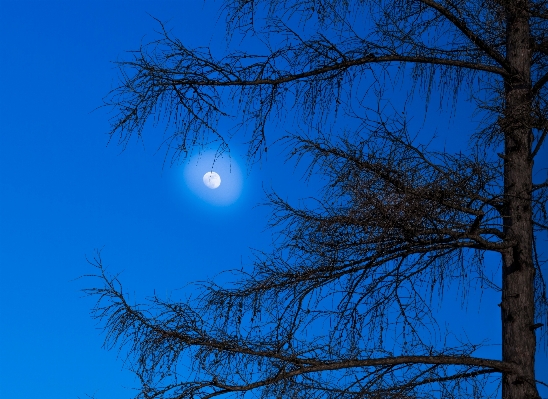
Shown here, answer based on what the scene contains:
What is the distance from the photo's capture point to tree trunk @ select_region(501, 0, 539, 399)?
137 inches

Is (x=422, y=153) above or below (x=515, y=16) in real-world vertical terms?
below

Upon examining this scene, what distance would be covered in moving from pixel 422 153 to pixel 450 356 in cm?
113

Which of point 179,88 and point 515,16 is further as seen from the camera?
point 515,16

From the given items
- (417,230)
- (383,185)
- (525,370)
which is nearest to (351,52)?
(383,185)

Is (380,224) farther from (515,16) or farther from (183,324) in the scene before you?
(515,16)

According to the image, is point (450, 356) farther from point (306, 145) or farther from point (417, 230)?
point (306, 145)

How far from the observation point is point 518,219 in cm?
369

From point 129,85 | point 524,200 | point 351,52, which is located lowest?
point 524,200

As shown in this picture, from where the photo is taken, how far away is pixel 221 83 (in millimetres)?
3656

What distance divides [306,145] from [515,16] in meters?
1.62

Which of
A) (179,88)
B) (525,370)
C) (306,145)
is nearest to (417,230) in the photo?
(306,145)

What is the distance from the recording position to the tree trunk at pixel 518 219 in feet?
11.4

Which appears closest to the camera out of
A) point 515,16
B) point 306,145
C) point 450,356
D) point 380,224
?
point 380,224

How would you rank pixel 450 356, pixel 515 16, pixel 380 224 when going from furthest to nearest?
pixel 515 16, pixel 450 356, pixel 380 224
